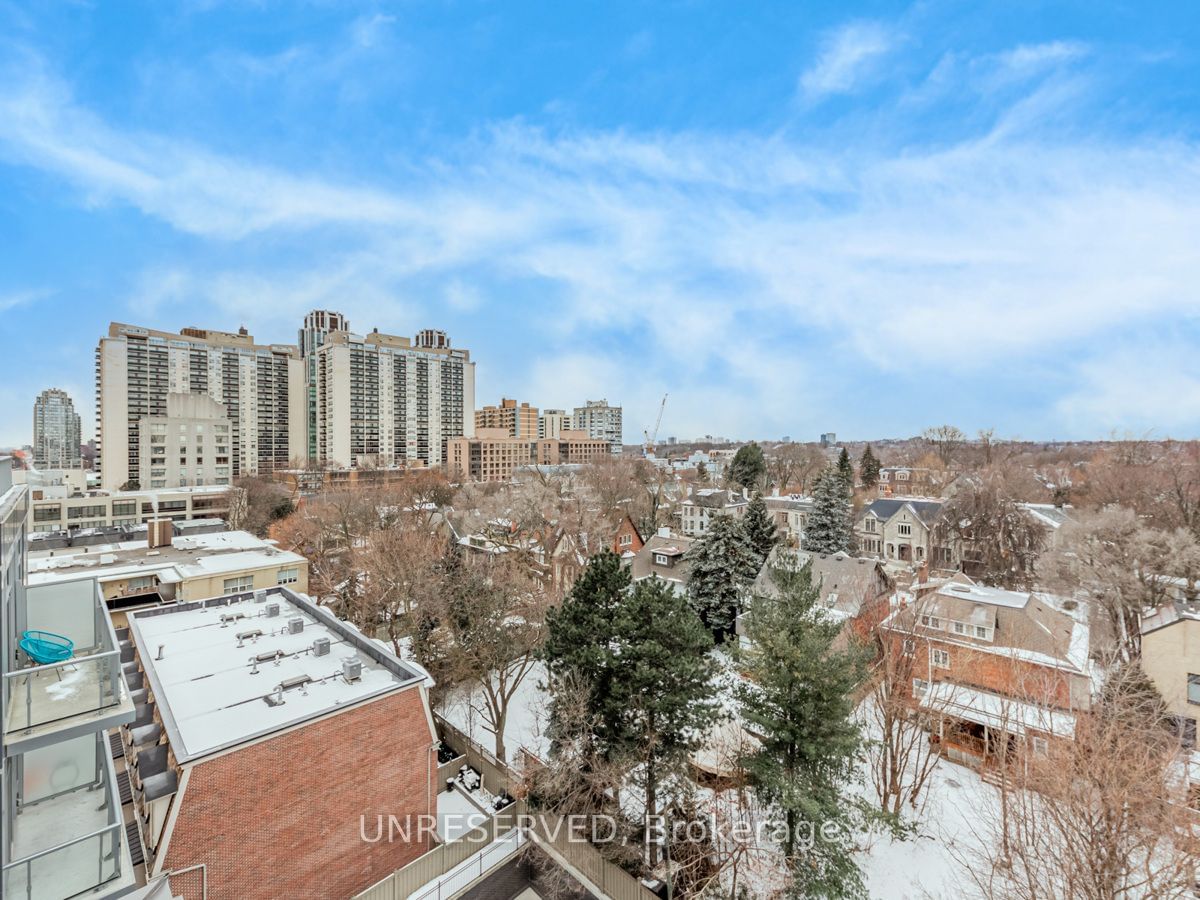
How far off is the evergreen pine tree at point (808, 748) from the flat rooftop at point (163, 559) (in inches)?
863

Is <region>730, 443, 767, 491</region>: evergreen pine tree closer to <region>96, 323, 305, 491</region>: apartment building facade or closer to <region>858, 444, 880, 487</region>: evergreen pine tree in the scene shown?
<region>858, 444, 880, 487</region>: evergreen pine tree

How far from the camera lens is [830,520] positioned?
1438 inches

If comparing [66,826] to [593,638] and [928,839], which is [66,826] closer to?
[593,638]

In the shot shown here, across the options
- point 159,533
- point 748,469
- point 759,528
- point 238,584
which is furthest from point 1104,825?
point 748,469

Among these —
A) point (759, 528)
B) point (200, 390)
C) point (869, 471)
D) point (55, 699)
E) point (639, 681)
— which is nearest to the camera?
point (55, 699)

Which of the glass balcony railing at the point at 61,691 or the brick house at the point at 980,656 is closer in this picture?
the glass balcony railing at the point at 61,691

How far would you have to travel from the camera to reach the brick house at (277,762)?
358 inches

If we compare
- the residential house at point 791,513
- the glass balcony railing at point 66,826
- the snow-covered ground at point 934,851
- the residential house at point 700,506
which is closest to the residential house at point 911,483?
the residential house at point 791,513

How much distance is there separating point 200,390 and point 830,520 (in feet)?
261

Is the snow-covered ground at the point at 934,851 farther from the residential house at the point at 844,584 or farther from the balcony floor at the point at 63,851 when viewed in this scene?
the balcony floor at the point at 63,851

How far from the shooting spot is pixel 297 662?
506 inches

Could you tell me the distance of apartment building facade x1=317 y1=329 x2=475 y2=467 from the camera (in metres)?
79.2

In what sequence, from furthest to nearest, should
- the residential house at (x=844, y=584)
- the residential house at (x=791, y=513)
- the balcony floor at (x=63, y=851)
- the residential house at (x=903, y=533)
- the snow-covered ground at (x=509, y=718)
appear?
the residential house at (x=791, y=513) → the residential house at (x=903, y=533) → the residential house at (x=844, y=584) → the snow-covered ground at (x=509, y=718) → the balcony floor at (x=63, y=851)

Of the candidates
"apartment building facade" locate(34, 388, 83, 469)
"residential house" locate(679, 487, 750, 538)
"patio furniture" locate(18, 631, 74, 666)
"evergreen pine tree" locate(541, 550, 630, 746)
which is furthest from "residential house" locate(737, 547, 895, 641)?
"apartment building facade" locate(34, 388, 83, 469)
